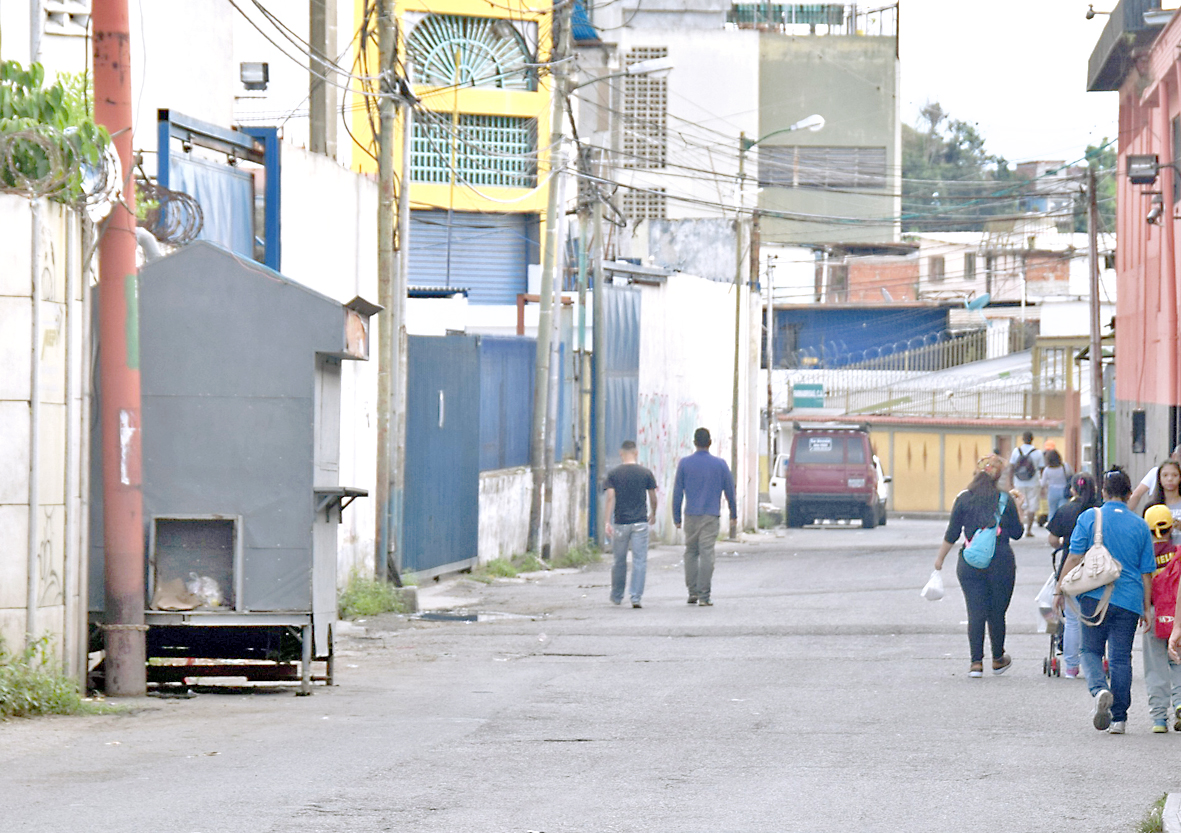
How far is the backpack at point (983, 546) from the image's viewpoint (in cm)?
1341

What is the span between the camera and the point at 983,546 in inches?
528

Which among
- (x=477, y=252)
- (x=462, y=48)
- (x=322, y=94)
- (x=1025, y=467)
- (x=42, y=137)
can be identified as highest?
(x=462, y=48)

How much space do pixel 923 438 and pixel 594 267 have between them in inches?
1050

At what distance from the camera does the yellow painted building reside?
141ft

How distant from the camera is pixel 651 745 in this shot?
31.1 ft

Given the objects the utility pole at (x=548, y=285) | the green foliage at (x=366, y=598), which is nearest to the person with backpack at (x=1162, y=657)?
the green foliage at (x=366, y=598)

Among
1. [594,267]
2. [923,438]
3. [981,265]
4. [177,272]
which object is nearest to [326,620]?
[177,272]

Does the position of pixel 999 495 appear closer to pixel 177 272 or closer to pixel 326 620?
pixel 326 620

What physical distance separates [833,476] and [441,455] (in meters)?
20.5

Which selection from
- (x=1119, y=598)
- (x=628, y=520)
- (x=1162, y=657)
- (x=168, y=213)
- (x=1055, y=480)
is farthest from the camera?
(x=1055, y=480)

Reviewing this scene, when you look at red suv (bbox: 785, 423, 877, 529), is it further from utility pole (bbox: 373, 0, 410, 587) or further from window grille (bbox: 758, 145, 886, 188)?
window grille (bbox: 758, 145, 886, 188)

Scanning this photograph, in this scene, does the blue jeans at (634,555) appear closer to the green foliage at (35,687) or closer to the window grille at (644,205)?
the green foliage at (35,687)

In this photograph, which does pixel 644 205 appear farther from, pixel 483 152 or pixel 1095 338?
pixel 1095 338

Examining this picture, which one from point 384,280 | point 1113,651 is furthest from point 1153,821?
point 384,280
